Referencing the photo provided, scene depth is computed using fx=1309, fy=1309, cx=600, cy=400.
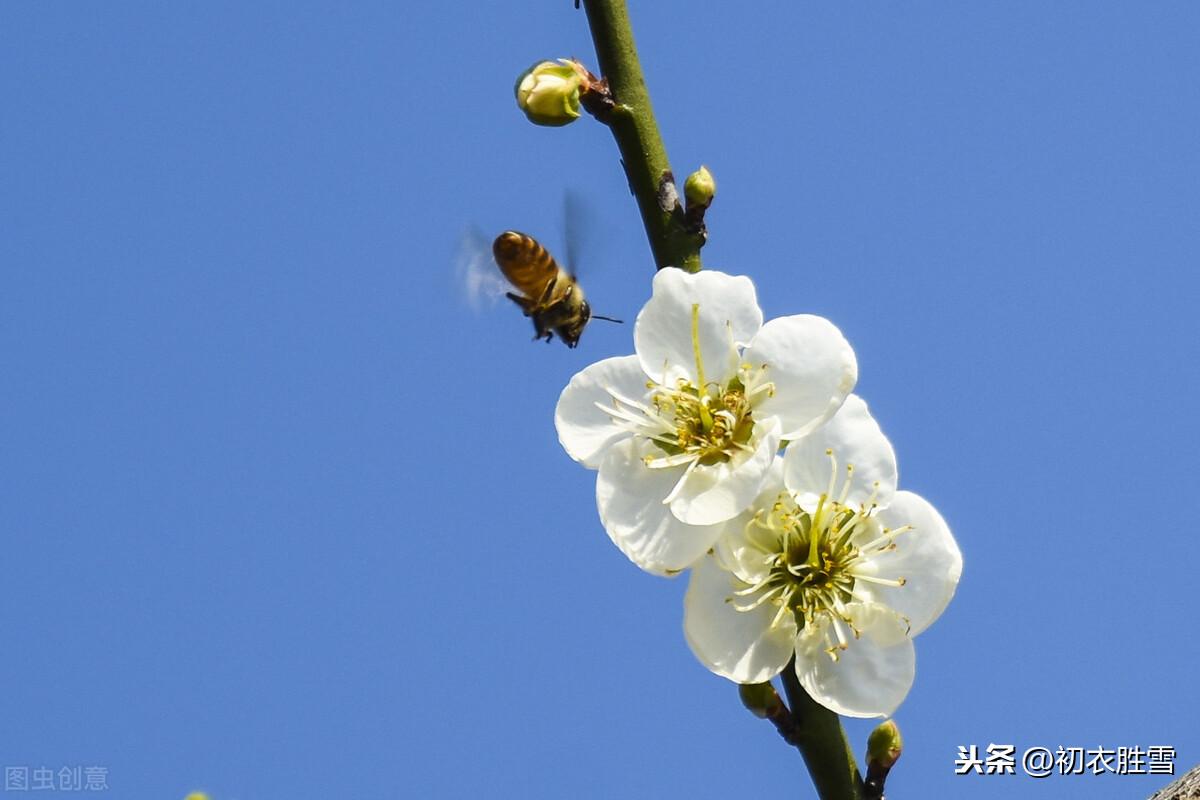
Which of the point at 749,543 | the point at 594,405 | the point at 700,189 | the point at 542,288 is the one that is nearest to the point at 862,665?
the point at 749,543

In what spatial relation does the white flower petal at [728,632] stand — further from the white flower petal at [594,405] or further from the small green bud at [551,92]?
the small green bud at [551,92]

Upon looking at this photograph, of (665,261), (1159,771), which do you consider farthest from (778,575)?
(1159,771)

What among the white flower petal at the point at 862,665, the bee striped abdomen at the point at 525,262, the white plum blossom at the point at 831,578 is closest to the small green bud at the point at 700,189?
the white plum blossom at the point at 831,578

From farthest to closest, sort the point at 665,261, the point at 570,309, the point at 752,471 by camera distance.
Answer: the point at 570,309 < the point at 665,261 < the point at 752,471

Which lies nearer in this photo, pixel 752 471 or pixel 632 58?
pixel 752 471

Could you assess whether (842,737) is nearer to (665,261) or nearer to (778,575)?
(778,575)

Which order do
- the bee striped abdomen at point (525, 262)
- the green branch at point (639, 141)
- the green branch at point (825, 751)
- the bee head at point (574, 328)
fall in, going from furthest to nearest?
1. the bee head at point (574, 328)
2. the bee striped abdomen at point (525, 262)
3. the green branch at point (639, 141)
4. the green branch at point (825, 751)

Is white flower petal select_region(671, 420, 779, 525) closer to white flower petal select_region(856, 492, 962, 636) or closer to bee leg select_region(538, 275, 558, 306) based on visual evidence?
white flower petal select_region(856, 492, 962, 636)
